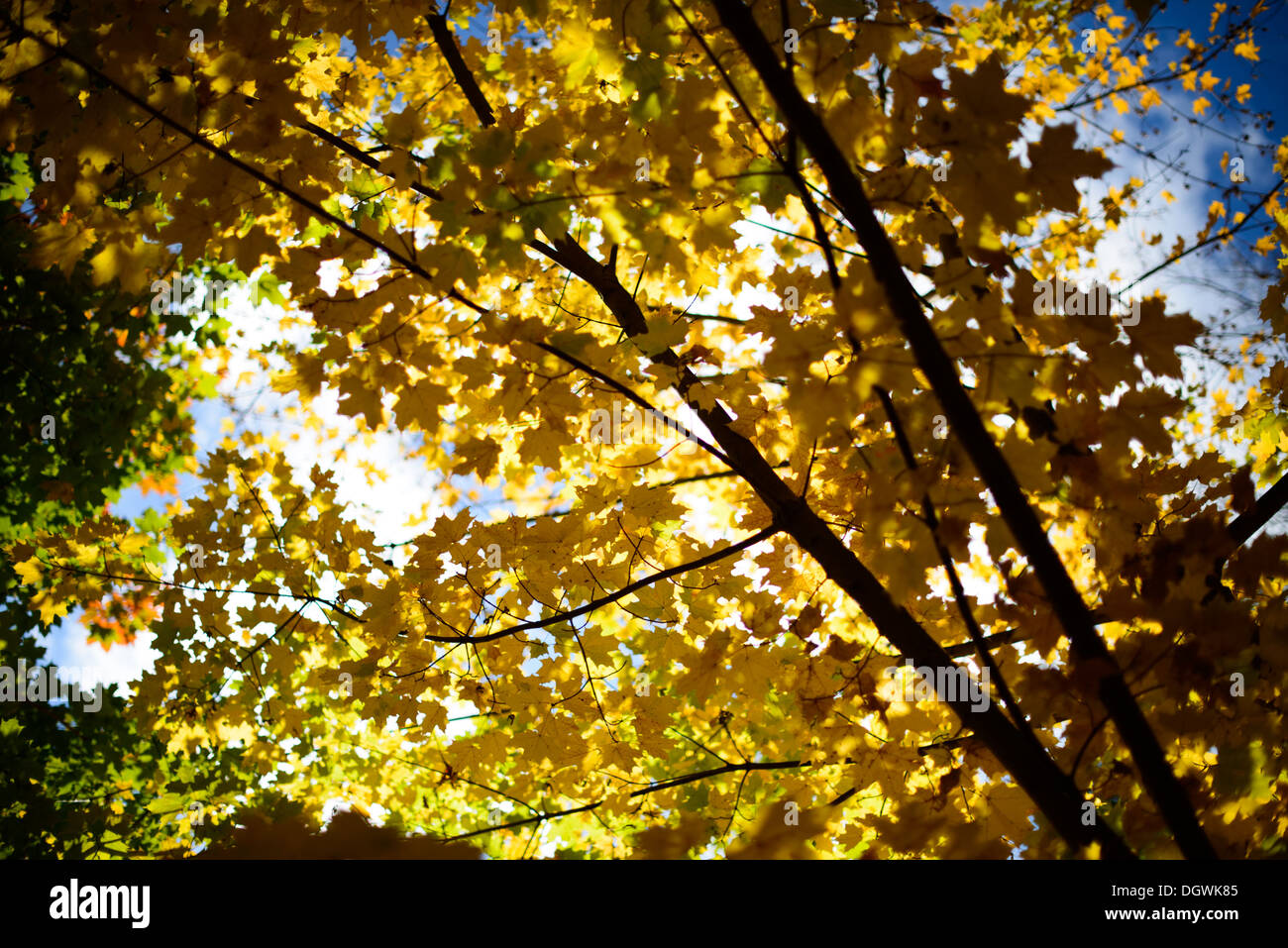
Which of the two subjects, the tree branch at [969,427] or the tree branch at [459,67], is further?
the tree branch at [459,67]

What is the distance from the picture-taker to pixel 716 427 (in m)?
2.22

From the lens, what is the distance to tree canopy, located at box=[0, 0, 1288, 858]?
51.3 inches

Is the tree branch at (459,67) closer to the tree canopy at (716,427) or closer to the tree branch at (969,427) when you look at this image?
the tree canopy at (716,427)

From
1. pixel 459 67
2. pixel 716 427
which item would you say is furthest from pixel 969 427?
pixel 459 67

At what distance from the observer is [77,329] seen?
198 inches

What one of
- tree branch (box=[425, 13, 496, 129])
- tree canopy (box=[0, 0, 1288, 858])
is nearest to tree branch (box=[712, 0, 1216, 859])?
tree canopy (box=[0, 0, 1288, 858])

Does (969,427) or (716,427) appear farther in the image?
(716,427)

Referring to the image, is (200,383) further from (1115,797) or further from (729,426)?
(1115,797)

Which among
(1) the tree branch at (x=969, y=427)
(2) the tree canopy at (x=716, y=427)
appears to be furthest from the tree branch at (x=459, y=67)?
(1) the tree branch at (x=969, y=427)

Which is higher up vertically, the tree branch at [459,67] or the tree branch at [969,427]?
the tree branch at [459,67]

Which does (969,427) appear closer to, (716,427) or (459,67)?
(716,427)

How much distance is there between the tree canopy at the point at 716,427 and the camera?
4.28 feet

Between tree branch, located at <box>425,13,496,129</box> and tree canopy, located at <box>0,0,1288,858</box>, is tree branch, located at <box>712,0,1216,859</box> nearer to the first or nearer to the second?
tree canopy, located at <box>0,0,1288,858</box>
